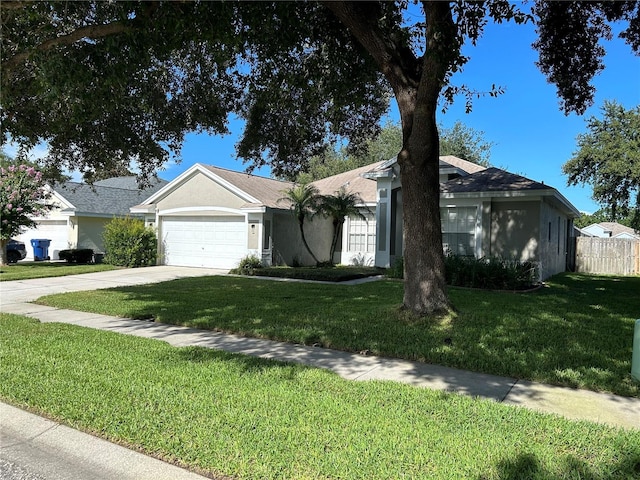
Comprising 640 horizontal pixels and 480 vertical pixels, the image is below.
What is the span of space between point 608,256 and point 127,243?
23238 millimetres

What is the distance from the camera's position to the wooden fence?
912 inches

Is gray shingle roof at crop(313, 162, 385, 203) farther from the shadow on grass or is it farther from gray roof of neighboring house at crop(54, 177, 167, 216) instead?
the shadow on grass

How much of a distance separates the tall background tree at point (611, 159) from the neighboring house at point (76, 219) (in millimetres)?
23442

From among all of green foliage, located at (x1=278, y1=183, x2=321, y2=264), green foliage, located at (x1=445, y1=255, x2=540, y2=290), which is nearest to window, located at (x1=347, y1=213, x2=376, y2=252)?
green foliage, located at (x1=278, y1=183, x2=321, y2=264)

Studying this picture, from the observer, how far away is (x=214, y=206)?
19.7 meters

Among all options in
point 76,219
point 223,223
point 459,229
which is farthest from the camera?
point 76,219

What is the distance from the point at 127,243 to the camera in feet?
63.1

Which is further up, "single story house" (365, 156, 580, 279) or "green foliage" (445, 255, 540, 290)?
"single story house" (365, 156, 580, 279)

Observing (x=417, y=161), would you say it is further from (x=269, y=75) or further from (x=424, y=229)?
(x=269, y=75)

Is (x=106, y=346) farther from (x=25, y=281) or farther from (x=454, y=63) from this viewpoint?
(x=25, y=281)

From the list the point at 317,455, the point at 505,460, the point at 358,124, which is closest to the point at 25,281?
the point at 358,124

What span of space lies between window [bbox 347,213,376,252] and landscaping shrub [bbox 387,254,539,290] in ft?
21.2

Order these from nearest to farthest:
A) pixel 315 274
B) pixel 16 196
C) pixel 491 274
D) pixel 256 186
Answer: pixel 491 274
pixel 315 274
pixel 16 196
pixel 256 186

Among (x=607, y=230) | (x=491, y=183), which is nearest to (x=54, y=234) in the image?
(x=491, y=183)
